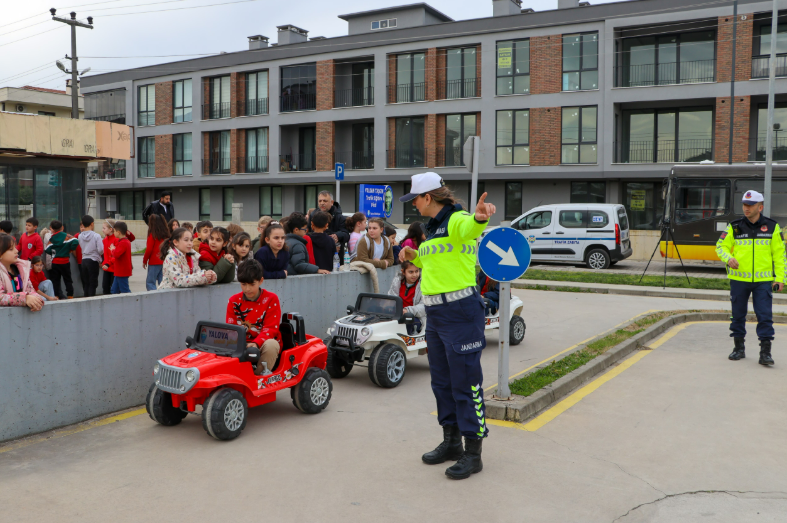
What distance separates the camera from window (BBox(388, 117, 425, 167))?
3581 centimetres

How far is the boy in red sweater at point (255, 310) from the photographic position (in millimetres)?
5961

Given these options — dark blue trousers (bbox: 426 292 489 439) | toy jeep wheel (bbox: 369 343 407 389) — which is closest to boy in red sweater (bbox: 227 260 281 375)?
toy jeep wheel (bbox: 369 343 407 389)

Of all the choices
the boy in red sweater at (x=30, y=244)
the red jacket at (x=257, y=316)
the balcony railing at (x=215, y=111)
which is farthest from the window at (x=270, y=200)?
the red jacket at (x=257, y=316)

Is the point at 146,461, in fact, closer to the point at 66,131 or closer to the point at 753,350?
the point at 753,350

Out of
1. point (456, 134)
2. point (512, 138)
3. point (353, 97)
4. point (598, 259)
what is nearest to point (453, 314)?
point (598, 259)

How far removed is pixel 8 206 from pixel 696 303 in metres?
Result: 15.6

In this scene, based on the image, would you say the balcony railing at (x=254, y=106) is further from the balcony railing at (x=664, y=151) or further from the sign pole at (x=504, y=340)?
the sign pole at (x=504, y=340)

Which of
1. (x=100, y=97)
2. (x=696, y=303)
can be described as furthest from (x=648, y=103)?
(x=100, y=97)

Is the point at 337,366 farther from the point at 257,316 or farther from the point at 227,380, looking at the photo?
the point at 227,380

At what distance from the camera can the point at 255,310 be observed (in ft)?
20.0

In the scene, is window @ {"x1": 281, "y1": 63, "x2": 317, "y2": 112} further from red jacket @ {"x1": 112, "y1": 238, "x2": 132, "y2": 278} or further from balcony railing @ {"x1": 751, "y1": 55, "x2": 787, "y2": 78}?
red jacket @ {"x1": 112, "y1": 238, "x2": 132, "y2": 278}

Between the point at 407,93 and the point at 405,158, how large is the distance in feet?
11.6

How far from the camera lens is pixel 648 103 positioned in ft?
Result: 101

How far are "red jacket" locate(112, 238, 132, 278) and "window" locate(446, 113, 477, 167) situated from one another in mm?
25280
